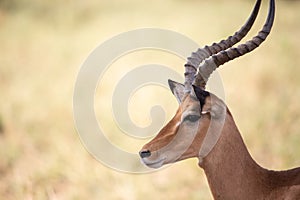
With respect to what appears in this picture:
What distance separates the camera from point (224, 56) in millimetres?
5668

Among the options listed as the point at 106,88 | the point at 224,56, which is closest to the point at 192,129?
the point at 224,56

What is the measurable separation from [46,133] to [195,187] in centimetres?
323

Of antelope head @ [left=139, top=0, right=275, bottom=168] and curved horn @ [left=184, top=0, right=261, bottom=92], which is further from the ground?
curved horn @ [left=184, top=0, right=261, bottom=92]

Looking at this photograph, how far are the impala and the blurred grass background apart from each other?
210 centimetres

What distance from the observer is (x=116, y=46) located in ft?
52.5

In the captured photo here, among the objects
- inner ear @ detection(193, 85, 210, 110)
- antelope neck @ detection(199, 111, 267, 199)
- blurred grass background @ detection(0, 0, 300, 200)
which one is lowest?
blurred grass background @ detection(0, 0, 300, 200)

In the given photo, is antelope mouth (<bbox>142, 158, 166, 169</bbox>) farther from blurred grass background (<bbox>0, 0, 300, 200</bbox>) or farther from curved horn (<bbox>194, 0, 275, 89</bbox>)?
blurred grass background (<bbox>0, 0, 300, 200</bbox>)

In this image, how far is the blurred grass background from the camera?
331 inches

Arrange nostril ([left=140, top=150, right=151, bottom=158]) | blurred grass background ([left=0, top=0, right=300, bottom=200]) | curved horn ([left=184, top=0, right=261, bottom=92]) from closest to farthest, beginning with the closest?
nostril ([left=140, top=150, right=151, bottom=158]) < curved horn ([left=184, top=0, right=261, bottom=92]) < blurred grass background ([left=0, top=0, right=300, bottom=200])

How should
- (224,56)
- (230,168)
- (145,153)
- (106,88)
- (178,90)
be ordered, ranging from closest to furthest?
1. (145,153)
2. (230,168)
3. (224,56)
4. (178,90)
5. (106,88)

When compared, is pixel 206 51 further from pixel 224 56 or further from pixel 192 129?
pixel 192 129

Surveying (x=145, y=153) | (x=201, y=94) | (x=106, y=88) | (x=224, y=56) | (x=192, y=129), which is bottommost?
(x=106, y=88)

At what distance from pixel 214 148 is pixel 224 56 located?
0.73m

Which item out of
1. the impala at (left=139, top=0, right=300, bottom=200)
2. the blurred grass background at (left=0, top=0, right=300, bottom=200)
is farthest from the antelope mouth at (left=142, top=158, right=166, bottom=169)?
the blurred grass background at (left=0, top=0, right=300, bottom=200)
